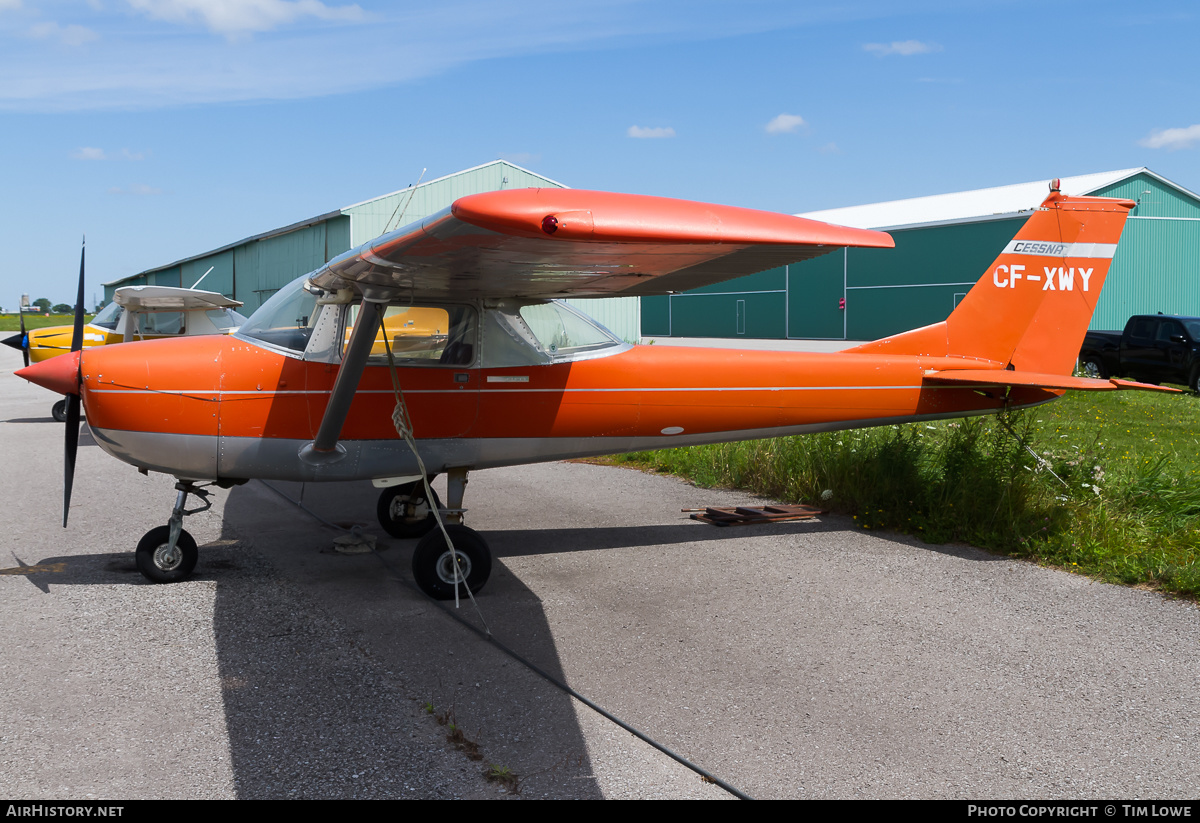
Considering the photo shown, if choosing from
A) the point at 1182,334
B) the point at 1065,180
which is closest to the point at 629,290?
the point at 1182,334

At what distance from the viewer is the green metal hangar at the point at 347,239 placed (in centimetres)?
2325

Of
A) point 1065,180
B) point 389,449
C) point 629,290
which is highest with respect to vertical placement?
point 1065,180

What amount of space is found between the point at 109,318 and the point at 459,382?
43.4ft

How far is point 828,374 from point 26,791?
5.49 m

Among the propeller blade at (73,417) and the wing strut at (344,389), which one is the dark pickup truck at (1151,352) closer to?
the wing strut at (344,389)

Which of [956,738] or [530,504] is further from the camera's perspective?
[530,504]

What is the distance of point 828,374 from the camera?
6625 mm

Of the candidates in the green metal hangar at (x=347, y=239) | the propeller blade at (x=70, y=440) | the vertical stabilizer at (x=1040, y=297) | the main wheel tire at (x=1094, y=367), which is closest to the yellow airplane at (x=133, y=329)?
the green metal hangar at (x=347, y=239)

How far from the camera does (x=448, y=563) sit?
17.7 ft

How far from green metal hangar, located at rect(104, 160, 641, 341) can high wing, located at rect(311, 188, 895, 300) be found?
46.0 feet

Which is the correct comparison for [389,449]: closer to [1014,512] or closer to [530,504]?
[530,504]

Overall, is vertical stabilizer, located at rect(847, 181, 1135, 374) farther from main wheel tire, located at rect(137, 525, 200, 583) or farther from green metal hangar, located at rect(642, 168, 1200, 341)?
green metal hangar, located at rect(642, 168, 1200, 341)

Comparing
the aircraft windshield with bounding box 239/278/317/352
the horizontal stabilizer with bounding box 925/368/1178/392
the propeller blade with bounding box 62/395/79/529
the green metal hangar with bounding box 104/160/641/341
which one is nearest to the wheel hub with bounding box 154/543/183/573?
the propeller blade with bounding box 62/395/79/529

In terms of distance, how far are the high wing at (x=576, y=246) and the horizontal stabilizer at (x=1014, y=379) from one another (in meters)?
2.82
